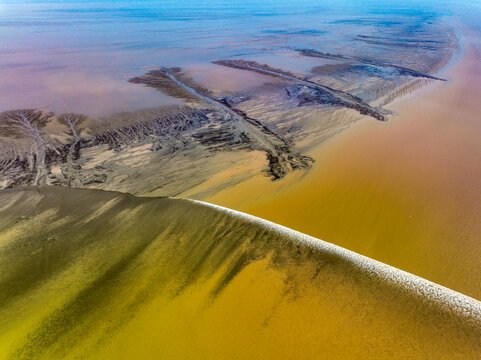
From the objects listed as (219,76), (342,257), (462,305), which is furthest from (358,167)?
(219,76)

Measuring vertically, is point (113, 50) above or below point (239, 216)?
above

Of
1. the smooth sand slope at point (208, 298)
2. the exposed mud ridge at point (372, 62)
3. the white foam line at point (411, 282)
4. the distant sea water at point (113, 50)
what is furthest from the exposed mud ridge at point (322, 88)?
the smooth sand slope at point (208, 298)

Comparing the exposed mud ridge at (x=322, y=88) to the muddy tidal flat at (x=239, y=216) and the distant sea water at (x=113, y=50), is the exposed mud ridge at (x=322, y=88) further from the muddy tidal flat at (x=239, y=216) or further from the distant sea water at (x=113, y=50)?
the distant sea water at (x=113, y=50)

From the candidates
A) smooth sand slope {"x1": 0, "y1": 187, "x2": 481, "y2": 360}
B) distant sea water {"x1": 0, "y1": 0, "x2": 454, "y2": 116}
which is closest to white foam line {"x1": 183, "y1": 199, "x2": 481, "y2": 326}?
smooth sand slope {"x1": 0, "y1": 187, "x2": 481, "y2": 360}

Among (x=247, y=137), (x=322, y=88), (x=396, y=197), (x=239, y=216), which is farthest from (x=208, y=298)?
(x=322, y=88)

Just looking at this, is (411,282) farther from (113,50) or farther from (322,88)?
(113,50)

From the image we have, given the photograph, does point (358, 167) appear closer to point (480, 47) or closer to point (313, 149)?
point (313, 149)

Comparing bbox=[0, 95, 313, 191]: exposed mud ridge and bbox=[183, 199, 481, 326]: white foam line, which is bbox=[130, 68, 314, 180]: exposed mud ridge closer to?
bbox=[0, 95, 313, 191]: exposed mud ridge

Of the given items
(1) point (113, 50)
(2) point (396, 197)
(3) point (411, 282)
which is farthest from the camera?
(1) point (113, 50)
